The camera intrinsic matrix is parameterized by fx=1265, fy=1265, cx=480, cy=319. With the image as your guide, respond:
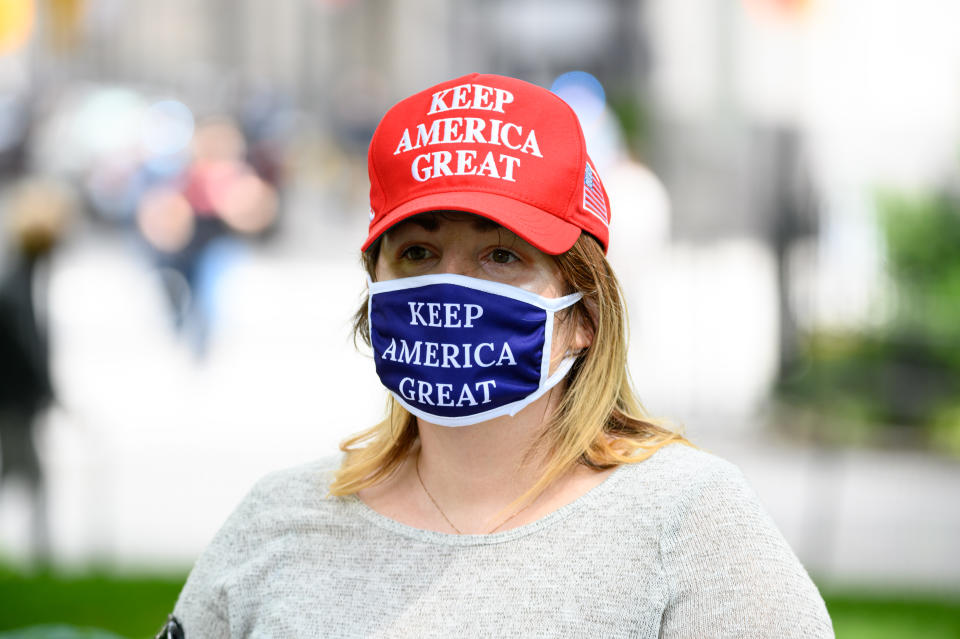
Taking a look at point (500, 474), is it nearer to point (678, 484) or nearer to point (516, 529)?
point (516, 529)

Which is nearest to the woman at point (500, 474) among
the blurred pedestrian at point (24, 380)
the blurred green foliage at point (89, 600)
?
the blurred green foliage at point (89, 600)

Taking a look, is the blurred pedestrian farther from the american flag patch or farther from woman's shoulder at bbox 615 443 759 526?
woman's shoulder at bbox 615 443 759 526

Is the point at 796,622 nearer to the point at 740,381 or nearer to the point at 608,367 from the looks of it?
the point at 608,367

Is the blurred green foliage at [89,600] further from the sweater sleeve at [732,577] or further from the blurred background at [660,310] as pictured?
→ the sweater sleeve at [732,577]

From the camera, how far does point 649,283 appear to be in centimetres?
1059

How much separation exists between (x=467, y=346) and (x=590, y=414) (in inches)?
9.8

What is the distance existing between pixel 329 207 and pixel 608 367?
20.3 meters

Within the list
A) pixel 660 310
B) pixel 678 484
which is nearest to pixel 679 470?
pixel 678 484

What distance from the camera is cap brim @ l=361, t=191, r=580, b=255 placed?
2014mm

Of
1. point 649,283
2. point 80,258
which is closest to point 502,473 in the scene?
point 649,283

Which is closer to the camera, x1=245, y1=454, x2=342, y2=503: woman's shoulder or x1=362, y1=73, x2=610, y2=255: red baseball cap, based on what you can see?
x1=362, y1=73, x2=610, y2=255: red baseball cap

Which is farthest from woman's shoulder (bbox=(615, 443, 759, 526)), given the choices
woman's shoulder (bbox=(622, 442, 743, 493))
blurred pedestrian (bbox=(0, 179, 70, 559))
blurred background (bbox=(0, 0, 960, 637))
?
blurred pedestrian (bbox=(0, 179, 70, 559))

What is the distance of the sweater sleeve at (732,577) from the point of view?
1.88 m

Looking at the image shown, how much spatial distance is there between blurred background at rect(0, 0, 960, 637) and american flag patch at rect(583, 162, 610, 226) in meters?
0.46
